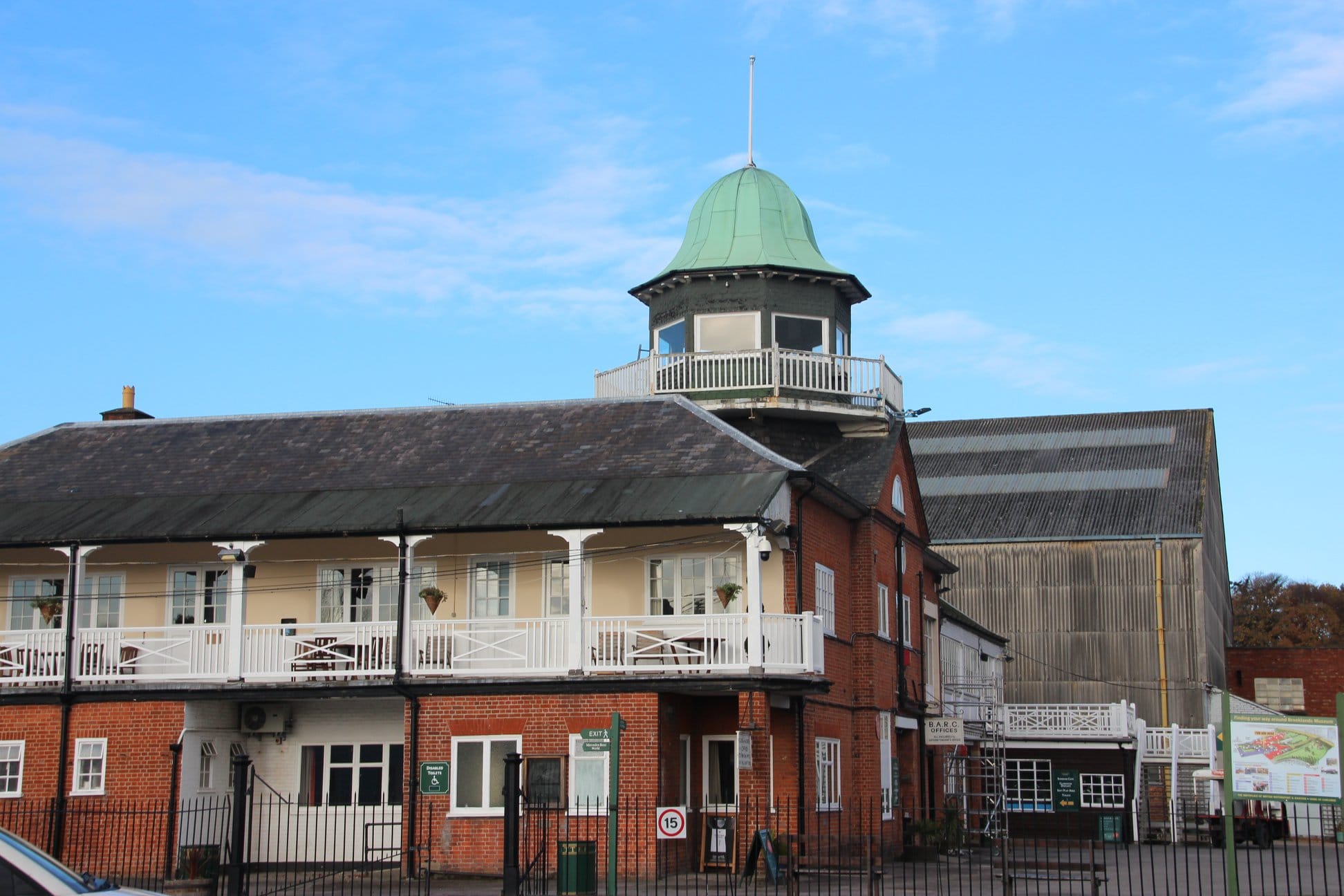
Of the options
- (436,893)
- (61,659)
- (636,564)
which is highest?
(636,564)

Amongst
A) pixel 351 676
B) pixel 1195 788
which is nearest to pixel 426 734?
pixel 351 676

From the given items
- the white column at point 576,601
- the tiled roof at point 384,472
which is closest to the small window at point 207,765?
the tiled roof at point 384,472

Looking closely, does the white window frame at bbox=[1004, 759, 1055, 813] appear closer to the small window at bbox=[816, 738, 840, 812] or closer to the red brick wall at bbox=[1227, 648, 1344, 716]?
the red brick wall at bbox=[1227, 648, 1344, 716]

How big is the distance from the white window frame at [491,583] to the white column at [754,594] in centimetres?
505

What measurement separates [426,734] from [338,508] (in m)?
4.31

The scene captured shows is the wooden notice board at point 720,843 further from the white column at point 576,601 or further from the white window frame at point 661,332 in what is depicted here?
the white window frame at point 661,332

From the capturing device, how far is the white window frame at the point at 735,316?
32.9 metres

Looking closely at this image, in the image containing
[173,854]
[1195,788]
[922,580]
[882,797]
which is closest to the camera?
[173,854]

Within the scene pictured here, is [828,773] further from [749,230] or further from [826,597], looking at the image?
[749,230]

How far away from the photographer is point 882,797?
3017 centimetres

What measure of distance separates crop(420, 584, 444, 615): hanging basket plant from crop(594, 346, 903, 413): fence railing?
6501 mm

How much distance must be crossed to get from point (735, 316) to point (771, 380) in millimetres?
2280

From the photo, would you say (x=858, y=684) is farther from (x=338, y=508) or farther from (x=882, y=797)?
(x=338, y=508)

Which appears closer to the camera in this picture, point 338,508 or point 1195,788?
point 338,508
